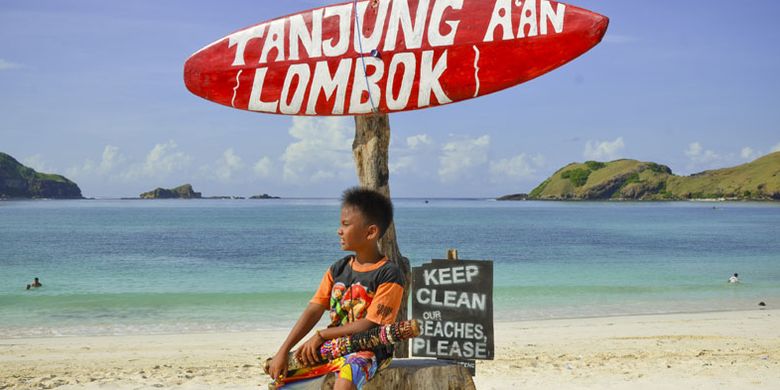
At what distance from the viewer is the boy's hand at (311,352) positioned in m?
3.55

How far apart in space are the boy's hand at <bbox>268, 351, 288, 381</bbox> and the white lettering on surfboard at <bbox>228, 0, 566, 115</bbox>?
1.79 meters

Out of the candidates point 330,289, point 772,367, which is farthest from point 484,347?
point 772,367

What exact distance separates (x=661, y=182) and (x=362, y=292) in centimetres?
15665

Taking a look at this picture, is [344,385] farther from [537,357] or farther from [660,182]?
[660,182]

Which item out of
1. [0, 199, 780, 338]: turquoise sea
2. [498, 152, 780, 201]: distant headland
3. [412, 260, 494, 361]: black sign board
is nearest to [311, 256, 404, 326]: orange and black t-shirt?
[412, 260, 494, 361]: black sign board

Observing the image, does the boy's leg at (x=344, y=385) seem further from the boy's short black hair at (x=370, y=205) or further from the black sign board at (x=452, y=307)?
the black sign board at (x=452, y=307)

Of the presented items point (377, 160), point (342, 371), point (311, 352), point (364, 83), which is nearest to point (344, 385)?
point (342, 371)

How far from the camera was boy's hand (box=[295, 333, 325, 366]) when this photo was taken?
140 inches

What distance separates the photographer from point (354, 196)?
3758mm

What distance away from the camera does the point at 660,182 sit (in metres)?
150

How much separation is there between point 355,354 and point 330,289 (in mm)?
390

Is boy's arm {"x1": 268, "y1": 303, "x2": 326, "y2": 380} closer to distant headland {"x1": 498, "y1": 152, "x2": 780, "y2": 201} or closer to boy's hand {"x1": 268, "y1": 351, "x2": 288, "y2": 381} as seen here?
boy's hand {"x1": 268, "y1": 351, "x2": 288, "y2": 381}

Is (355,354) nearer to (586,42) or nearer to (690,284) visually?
(586,42)

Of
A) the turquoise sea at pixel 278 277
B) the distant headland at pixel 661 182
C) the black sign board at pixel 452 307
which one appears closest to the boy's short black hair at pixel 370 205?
the black sign board at pixel 452 307
